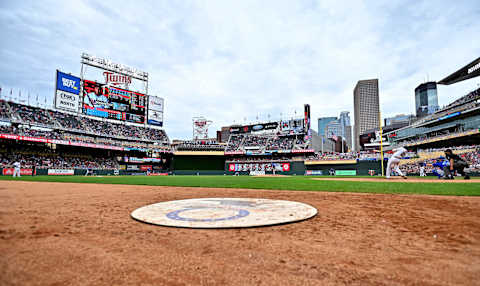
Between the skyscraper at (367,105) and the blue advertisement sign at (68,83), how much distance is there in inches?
6518

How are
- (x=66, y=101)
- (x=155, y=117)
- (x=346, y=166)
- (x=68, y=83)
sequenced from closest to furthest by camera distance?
(x=66, y=101), (x=68, y=83), (x=346, y=166), (x=155, y=117)

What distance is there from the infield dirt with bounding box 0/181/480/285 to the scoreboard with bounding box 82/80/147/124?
4267 cm

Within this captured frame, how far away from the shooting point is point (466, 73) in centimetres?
4038

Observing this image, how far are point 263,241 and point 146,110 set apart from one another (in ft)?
162

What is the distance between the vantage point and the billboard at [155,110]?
48156 mm

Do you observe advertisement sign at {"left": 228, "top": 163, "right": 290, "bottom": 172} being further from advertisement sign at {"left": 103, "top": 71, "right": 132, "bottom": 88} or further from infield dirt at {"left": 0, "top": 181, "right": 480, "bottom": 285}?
infield dirt at {"left": 0, "top": 181, "right": 480, "bottom": 285}

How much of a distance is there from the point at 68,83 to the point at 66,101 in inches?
116

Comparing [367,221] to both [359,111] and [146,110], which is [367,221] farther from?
[359,111]

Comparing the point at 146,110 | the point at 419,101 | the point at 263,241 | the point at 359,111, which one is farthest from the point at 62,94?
the point at 419,101

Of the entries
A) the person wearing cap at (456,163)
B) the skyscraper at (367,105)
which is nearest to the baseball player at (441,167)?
the person wearing cap at (456,163)

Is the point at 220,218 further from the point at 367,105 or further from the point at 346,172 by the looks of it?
the point at 367,105

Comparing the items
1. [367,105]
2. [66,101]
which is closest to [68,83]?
[66,101]

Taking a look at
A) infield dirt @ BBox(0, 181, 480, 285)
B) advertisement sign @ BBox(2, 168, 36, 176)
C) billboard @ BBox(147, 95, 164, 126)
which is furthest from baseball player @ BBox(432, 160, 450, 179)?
billboard @ BBox(147, 95, 164, 126)

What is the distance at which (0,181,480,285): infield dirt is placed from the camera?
2020mm
